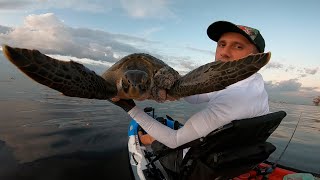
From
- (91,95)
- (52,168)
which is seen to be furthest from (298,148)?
(91,95)

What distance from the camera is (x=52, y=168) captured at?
5094 millimetres

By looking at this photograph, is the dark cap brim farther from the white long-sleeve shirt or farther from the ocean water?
the ocean water

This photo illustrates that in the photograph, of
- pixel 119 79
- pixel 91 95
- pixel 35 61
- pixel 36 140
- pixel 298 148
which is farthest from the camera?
pixel 298 148

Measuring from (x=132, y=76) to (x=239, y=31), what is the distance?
1.34 metres

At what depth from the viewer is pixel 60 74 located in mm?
2326

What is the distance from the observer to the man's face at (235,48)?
3.24 m

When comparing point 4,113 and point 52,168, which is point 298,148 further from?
point 4,113

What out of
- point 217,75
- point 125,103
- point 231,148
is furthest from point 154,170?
point 217,75

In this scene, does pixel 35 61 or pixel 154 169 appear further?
pixel 154 169

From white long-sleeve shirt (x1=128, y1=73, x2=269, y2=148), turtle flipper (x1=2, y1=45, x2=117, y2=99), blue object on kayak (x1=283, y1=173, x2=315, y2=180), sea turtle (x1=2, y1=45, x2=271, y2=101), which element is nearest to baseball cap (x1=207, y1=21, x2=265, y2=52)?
white long-sleeve shirt (x1=128, y1=73, x2=269, y2=148)

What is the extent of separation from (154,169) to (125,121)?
570cm

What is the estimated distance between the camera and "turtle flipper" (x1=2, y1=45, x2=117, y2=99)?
81.0 inches

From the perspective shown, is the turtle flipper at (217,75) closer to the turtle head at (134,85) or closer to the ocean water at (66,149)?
the turtle head at (134,85)

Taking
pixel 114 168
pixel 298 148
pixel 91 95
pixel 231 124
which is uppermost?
pixel 91 95
